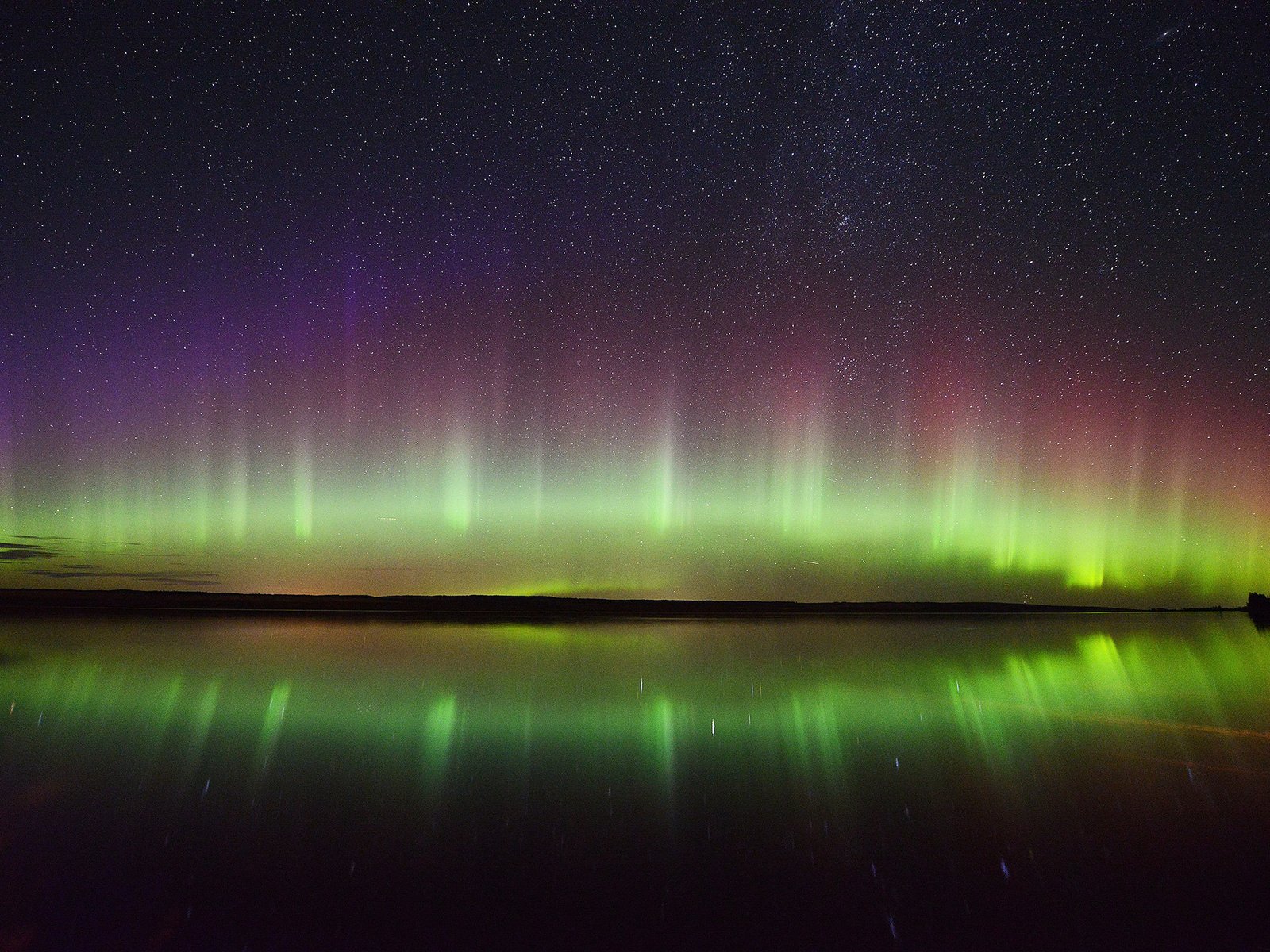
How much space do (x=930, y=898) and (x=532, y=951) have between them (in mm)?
1891

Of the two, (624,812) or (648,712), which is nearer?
(624,812)

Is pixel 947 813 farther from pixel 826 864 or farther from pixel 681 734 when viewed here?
pixel 681 734

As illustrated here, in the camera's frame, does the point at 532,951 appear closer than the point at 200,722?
Yes

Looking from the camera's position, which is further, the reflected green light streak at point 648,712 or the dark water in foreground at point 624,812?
the reflected green light streak at point 648,712

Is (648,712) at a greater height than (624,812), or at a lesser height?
lesser

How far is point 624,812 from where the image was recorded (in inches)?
171

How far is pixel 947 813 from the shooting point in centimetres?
443

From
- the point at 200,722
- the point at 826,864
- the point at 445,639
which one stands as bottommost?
the point at 445,639

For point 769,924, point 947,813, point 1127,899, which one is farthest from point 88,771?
point 1127,899

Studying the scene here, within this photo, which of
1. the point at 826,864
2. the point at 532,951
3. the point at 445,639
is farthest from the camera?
the point at 445,639

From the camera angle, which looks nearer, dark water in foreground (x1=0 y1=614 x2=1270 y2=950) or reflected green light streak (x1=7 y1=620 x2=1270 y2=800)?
dark water in foreground (x1=0 y1=614 x2=1270 y2=950)

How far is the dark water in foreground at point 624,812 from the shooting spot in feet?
10.0

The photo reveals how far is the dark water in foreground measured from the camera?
3051mm

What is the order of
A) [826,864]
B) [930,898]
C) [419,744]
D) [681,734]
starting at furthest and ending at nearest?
1. [681,734]
2. [419,744]
3. [826,864]
4. [930,898]
